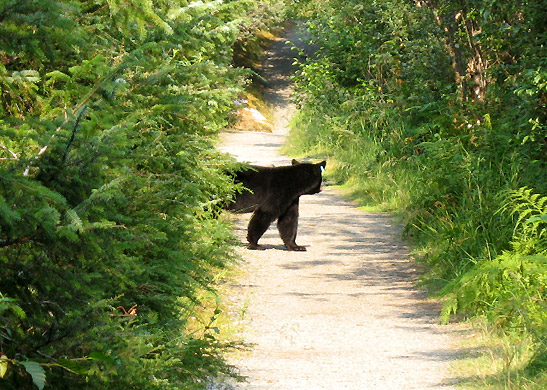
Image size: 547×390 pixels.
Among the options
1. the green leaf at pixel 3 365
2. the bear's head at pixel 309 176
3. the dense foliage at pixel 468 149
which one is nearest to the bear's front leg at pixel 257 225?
the bear's head at pixel 309 176

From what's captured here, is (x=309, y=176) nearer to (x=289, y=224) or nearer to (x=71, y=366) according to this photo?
(x=289, y=224)

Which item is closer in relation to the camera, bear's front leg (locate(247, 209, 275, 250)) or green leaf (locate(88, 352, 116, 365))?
green leaf (locate(88, 352, 116, 365))

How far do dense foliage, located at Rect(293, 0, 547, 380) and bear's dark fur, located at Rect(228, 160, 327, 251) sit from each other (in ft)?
5.31

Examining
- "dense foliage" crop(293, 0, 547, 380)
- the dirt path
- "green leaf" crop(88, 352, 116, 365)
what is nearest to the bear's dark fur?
the dirt path

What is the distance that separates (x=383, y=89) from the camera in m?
20.8

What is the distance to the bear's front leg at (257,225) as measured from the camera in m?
11.4

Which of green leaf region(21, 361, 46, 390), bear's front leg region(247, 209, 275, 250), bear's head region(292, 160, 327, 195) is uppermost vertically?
green leaf region(21, 361, 46, 390)

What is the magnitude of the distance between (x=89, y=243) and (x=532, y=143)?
680 centimetres

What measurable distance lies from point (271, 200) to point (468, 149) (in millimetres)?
2676

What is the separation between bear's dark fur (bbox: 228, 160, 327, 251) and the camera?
37.3 ft

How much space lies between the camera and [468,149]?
11680 millimetres

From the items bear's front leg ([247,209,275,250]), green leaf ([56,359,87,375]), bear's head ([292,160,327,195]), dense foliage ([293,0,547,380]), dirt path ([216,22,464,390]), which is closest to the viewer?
green leaf ([56,359,87,375])

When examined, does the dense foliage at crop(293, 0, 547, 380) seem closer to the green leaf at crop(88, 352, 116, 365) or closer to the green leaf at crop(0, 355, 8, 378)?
the green leaf at crop(88, 352, 116, 365)

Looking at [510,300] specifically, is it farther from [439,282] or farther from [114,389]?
[114,389]
